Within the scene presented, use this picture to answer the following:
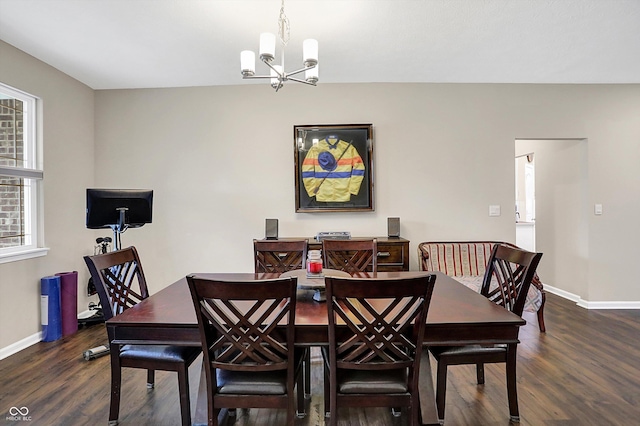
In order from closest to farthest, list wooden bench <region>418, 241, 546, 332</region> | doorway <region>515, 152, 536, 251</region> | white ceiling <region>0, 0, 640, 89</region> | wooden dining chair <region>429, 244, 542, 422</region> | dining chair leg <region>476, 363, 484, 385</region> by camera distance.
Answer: wooden dining chair <region>429, 244, 542, 422</region> → dining chair leg <region>476, 363, 484, 385</region> → white ceiling <region>0, 0, 640, 89</region> → wooden bench <region>418, 241, 546, 332</region> → doorway <region>515, 152, 536, 251</region>

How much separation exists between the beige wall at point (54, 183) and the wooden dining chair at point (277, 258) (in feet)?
7.25

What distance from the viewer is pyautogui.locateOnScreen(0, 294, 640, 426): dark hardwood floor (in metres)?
1.95

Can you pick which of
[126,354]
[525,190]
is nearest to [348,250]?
[126,354]

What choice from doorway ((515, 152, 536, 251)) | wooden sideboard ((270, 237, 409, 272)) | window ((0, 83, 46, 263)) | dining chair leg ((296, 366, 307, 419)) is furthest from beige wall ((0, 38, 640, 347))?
dining chair leg ((296, 366, 307, 419))

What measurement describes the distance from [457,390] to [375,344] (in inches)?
48.2

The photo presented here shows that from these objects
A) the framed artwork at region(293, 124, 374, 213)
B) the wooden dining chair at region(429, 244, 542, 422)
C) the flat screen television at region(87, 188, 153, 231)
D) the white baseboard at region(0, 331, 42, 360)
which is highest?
the framed artwork at region(293, 124, 374, 213)

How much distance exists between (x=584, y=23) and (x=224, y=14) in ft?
9.26

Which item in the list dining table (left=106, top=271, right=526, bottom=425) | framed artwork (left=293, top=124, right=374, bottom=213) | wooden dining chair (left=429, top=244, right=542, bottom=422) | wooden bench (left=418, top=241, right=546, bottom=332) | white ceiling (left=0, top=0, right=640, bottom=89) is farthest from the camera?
framed artwork (left=293, top=124, right=374, bottom=213)

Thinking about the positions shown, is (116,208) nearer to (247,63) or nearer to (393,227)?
(247,63)

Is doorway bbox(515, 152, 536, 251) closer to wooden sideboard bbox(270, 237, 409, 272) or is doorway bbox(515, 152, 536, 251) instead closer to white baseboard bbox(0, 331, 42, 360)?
wooden sideboard bbox(270, 237, 409, 272)

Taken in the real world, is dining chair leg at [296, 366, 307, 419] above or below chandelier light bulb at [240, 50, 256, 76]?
below

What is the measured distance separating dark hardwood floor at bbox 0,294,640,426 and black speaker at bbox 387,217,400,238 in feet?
4.93

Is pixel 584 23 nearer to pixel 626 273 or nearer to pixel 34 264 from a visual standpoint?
pixel 626 273

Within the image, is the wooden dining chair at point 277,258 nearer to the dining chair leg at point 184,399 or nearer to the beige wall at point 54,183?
the dining chair leg at point 184,399
